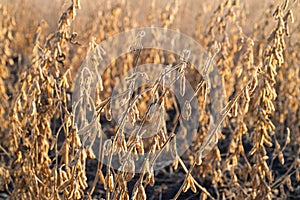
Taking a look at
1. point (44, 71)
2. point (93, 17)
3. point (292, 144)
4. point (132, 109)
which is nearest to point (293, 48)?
point (292, 144)

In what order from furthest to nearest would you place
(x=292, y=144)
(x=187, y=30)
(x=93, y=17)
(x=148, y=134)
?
(x=187, y=30), (x=93, y=17), (x=292, y=144), (x=148, y=134)

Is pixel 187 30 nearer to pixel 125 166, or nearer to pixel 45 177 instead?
pixel 45 177

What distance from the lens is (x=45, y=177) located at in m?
1.96

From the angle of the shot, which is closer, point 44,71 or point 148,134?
point 148,134

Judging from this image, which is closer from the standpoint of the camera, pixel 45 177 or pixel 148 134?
pixel 148 134

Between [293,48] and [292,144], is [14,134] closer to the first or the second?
[292,144]

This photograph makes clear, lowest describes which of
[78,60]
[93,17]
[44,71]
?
[44,71]

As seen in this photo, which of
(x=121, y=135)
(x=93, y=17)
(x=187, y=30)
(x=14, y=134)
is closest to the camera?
(x=121, y=135)

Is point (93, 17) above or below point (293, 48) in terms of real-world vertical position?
above

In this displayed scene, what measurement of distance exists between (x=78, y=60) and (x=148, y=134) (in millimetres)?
2817

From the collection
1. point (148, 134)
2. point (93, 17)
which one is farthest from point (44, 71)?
point (93, 17)

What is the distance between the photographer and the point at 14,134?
1.99m

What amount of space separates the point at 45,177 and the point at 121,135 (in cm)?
65

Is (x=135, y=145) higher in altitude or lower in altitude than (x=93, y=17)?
lower
